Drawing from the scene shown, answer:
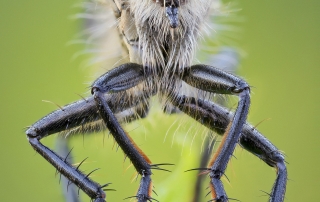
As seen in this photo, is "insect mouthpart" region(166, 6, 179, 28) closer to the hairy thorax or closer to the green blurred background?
the hairy thorax

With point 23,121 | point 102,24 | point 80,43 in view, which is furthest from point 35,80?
point 102,24

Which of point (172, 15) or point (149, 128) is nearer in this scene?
point (172, 15)

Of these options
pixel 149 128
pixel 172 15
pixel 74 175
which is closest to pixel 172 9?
pixel 172 15

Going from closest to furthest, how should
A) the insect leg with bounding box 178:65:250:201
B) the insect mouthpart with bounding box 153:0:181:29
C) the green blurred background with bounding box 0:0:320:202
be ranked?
the insect leg with bounding box 178:65:250:201 → the insect mouthpart with bounding box 153:0:181:29 → the green blurred background with bounding box 0:0:320:202

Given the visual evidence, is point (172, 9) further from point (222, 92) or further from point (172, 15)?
point (222, 92)

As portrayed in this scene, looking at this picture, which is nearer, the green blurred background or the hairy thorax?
the hairy thorax

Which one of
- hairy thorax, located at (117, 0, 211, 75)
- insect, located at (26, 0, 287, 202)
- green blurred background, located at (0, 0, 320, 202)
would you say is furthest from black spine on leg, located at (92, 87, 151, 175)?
green blurred background, located at (0, 0, 320, 202)

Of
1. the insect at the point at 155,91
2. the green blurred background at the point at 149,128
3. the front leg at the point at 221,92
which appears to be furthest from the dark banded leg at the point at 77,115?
the green blurred background at the point at 149,128
